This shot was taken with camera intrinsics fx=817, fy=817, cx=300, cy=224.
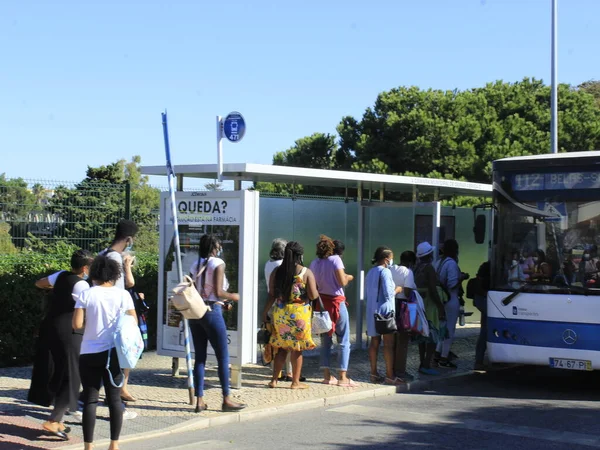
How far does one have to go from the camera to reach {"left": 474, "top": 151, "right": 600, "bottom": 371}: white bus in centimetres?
993

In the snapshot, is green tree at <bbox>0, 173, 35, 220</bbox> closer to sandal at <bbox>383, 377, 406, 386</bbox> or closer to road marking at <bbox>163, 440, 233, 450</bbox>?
road marking at <bbox>163, 440, 233, 450</bbox>

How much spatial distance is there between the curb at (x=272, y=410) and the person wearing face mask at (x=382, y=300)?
A: 322 mm

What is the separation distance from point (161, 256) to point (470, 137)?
89.0ft

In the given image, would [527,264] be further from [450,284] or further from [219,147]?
[219,147]

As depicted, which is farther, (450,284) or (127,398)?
(450,284)

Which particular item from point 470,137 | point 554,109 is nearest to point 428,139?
point 470,137

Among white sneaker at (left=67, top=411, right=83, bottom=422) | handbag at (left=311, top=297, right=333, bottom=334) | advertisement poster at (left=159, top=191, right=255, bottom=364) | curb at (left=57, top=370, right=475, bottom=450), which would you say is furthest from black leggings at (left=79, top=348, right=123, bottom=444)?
A: handbag at (left=311, top=297, right=333, bottom=334)

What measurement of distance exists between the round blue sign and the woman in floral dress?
1441mm

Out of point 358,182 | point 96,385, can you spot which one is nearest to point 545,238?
point 358,182

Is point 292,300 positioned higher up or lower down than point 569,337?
higher up

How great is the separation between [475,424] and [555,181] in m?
3.49

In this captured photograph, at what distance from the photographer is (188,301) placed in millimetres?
8148

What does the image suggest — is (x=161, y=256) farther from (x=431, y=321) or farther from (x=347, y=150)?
(x=347, y=150)

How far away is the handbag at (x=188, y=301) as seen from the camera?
8.15 meters
